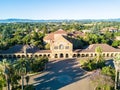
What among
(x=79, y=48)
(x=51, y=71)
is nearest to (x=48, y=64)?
(x=51, y=71)

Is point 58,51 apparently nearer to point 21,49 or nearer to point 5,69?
point 21,49

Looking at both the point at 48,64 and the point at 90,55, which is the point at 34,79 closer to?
the point at 48,64

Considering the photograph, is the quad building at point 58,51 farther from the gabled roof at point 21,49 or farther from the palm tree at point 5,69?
the palm tree at point 5,69

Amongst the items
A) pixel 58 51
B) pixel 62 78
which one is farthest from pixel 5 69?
pixel 58 51

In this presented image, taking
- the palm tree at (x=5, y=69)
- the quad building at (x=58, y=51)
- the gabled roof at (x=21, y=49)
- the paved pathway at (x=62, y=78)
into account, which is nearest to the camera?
the palm tree at (x=5, y=69)

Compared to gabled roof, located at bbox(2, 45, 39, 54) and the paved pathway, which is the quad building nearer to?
gabled roof, located at bbox(2, 45, 39, 54)

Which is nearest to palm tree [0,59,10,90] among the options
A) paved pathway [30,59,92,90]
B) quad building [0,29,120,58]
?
paved pathway [30,59,92,90]

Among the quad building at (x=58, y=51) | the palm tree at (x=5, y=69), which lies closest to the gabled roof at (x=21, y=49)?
the quad building at (x=58, y=51)

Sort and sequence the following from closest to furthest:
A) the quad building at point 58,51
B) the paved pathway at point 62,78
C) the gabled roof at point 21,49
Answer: the paved pathway at point 62,78 < the quad building at point 58,51 < the gabled roof at point 21,49
